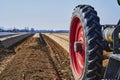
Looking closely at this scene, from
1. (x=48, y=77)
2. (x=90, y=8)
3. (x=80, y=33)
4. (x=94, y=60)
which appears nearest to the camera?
(x=94, y=60)

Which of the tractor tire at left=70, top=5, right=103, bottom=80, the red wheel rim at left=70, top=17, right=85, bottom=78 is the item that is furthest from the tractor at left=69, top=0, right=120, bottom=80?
the red wheel rim at left=70, top=17, right=85, bottom=78

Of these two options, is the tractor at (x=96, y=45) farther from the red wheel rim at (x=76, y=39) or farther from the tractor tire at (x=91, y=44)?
the red wheel rim at (x=76, y=39)

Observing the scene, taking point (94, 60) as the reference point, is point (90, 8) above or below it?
above

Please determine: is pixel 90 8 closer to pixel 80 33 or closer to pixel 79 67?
pixel 80 33

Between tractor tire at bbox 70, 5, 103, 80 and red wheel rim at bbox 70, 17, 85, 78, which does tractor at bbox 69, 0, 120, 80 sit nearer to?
tractor tire at bbox 70, 5, 103, 80

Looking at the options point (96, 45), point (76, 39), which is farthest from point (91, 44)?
point (76, 39)

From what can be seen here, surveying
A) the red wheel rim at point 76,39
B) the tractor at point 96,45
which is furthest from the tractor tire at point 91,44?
the red wheel rim at point 76,39

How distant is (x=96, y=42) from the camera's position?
4.59 metres

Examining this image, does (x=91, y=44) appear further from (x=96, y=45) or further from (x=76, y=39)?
(x=76, y=39)

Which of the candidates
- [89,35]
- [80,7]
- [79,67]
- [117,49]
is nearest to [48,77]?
[79,67]

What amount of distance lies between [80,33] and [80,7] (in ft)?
1.73

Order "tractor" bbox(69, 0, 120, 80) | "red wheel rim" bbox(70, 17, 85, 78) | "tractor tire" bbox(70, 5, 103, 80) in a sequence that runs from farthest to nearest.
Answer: "red wheel rim" bbox(70, 17, 85, 78), "tractor tire" bbox(70, 5, 103, 80), "tractor" bbox(69, 0, 120, 80)

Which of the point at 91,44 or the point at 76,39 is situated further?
the point at 76,39

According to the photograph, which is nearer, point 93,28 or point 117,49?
point 117,49
